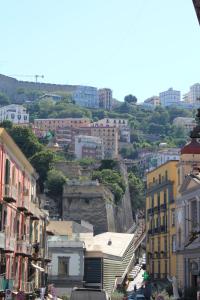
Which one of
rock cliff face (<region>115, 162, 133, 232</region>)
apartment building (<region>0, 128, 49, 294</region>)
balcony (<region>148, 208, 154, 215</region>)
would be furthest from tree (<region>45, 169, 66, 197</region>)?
apartment building (<region>0, 128, 49, 294</region>)

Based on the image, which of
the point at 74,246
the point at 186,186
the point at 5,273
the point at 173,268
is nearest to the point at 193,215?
the point at 186,186

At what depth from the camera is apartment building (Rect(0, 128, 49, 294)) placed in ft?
108

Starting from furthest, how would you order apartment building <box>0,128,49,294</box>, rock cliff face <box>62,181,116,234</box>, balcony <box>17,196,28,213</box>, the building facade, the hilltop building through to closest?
rock cliff face <box>62,181,116,234</box> < the hilltop building < the building facade < balcony <box>17,196,28,213</box> < apartment building <box>0,128,49,294</box>

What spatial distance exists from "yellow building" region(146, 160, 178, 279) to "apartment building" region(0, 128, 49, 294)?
12838 millimetres

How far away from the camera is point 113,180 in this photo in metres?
111

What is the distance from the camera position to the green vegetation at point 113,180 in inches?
4227

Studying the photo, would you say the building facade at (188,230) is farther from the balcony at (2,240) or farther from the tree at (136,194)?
the tree at (136,194)

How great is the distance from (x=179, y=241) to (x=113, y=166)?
7390cm

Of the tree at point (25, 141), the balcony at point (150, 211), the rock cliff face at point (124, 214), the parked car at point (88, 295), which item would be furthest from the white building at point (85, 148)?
the parked car at point (88, 295)

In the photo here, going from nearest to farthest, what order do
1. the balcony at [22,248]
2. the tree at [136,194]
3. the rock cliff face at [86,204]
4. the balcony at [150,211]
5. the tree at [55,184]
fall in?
the balcony at [22,248]
the balcony at [150,211]
the rock cliff face at [86,204]
the tree at [55,184]
the tree at [136,194]

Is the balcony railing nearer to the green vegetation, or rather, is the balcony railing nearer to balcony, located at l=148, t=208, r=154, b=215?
balcony, located at l=148, t=208, r=154, b=215

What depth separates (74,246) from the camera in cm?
5631

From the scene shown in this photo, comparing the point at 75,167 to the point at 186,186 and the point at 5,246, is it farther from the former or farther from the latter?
the point at 5,246

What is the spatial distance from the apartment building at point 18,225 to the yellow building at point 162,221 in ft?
42.1
